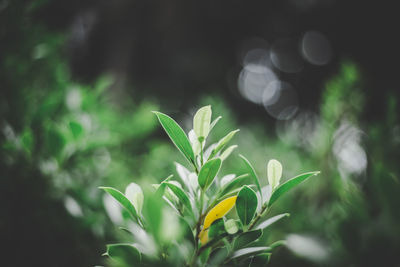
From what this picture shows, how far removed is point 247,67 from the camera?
4289 millimetres

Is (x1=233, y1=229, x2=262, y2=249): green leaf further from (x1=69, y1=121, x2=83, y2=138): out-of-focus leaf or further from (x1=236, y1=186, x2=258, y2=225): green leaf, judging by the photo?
(x1=69, y1=121, x2=83, y2=138): out-of-focus leaf

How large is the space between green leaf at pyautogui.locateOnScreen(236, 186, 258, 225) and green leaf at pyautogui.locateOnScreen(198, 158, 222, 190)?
0.13ft

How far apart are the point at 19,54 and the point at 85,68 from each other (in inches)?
70.0

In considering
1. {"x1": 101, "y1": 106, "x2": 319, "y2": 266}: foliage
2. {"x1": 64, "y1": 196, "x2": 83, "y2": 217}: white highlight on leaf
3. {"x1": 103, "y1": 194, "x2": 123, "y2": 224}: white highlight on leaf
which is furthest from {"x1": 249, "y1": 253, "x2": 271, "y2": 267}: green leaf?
{"x1": 64, "y1": 196, "x2": 83, "y2": 217}: white highlight on leaf

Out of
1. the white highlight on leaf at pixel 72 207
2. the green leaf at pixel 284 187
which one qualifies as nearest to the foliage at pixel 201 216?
the green leaf at pixel 284 187

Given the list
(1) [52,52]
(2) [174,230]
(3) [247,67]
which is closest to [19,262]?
(2) [174,230]

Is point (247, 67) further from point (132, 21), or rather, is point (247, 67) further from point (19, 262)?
point (19, 262)

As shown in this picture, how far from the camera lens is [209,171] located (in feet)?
0.88

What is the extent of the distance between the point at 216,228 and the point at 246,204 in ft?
0.16

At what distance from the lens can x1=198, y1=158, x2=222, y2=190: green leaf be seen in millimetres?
263

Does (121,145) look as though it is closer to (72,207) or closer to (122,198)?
(72,207)

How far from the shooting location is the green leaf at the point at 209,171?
0.26 metres

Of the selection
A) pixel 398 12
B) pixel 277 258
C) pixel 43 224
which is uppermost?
pixel 43 224

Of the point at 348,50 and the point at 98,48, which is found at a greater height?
the point at 98,48
